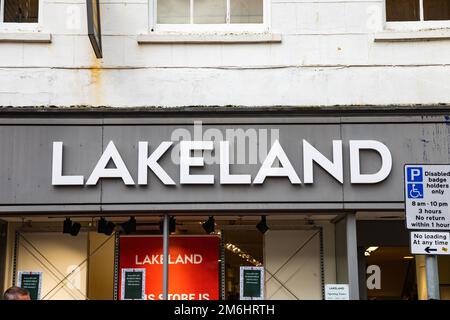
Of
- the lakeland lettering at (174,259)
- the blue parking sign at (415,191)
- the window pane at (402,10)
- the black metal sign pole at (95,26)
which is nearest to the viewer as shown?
the blue parking sign at (415,191)

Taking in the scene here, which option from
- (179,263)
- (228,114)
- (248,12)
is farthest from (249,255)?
(248,12)

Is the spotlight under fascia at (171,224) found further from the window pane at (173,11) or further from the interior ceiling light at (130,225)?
the window pane at (173,11)

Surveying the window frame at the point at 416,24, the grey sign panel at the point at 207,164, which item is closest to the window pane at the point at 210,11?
the grey sign panel at the point at 207,164

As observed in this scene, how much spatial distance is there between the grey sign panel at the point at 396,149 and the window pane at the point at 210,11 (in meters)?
2.21

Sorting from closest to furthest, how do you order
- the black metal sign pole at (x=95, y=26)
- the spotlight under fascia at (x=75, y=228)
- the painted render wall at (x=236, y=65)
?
the black metal sign pole at (x=95, y=26) → the painted render wall at (x=236, y=65) → the spotlight under fascia at (x=75, y=228)

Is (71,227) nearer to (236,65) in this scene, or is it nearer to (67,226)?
(67,226)

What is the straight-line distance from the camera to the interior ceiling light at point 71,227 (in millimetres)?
10180

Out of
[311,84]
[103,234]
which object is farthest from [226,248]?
[311,84]

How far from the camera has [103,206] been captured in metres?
9.39

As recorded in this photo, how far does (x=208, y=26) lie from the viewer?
33.0 ft

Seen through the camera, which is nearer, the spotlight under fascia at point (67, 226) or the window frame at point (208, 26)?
the window frame at point (208, 26)

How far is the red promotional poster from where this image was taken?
10.4 meters
